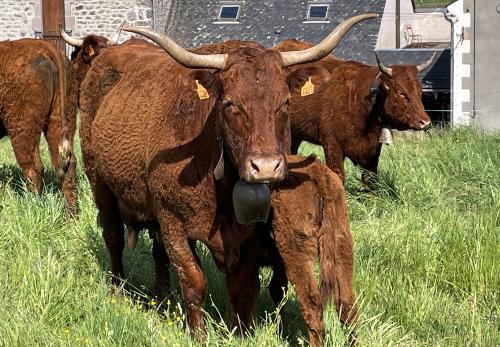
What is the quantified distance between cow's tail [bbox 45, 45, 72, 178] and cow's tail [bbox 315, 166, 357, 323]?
4.42 meters

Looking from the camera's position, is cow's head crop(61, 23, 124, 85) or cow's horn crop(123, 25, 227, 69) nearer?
cow's horn crop(123, 25, 227, 69)

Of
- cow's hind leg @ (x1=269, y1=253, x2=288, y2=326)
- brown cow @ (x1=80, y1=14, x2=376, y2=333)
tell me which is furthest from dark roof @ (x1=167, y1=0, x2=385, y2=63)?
cow's hind leg @ (x1=269, y1=253, x2=288, y2=326)

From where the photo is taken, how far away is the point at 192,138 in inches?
185

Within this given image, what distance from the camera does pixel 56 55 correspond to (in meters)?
9.45

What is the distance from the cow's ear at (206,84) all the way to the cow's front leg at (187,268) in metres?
0.75

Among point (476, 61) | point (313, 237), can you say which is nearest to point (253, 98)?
point (313, 237)

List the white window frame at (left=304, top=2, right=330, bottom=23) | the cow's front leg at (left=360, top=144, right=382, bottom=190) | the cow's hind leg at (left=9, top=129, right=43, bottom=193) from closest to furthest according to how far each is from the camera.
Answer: the cow's hind leg at (left=9, top=129, right=43, bottom=193) < the cow's front leg at (left=360, top=144, right=382, bottom=190) < the white window frame at (left=304, top=2, right=330, bottom=23)

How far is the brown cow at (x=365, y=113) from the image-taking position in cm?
983

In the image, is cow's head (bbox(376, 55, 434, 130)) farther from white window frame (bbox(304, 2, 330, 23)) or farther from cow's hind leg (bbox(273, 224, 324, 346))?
white window frame (bbox(304, 2, 330, 23))

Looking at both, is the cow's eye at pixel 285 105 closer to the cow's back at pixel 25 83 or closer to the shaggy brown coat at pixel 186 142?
the shaggy brown coat at pixel 186 142

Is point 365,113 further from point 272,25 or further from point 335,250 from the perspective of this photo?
point 272,25

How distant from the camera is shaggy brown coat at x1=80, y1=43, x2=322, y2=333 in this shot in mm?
4207

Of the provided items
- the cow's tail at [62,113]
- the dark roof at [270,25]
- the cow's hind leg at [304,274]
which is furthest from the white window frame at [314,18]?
the cow's hind leg at [304,274]

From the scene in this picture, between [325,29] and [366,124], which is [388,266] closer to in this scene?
[366,124]
